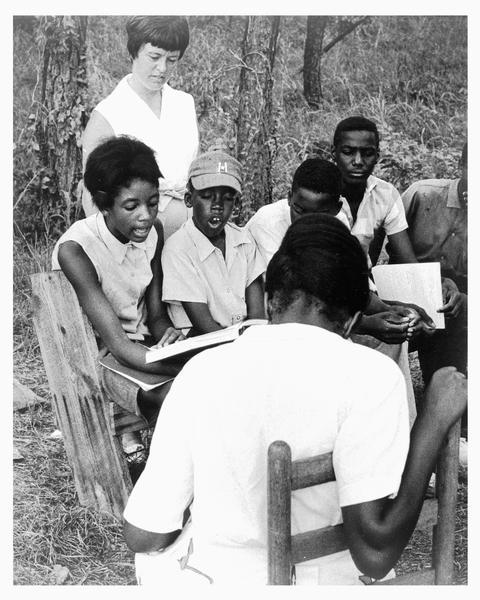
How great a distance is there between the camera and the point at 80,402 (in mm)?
3162

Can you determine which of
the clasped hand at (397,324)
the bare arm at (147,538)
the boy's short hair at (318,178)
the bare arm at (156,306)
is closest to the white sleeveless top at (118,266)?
the bare arm at (156,306)

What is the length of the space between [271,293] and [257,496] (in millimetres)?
473

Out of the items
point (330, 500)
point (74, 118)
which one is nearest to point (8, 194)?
point (74, 118)

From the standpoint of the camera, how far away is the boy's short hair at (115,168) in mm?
3090

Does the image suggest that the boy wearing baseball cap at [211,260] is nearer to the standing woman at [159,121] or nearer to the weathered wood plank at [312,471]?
the standing woman at [159,121]

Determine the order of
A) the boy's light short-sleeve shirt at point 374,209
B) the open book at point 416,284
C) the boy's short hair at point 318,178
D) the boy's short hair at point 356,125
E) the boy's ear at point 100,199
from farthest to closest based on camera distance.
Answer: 1. the boy's light short-sleeve shirt at point 374,209
2. the boy's short hair at point 356,125
3. the boy's short hair at point 318,178
4. the open book at point 416,284
5. the boy's ear at point 100,199

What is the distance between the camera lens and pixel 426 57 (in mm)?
3535

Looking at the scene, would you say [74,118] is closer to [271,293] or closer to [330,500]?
[271,293]

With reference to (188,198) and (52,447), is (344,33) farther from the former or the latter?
(52,447)

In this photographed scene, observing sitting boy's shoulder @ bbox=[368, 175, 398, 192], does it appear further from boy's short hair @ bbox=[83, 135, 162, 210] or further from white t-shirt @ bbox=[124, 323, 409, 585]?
white t-shirt @ bbox=[124, 323, 409, 585]

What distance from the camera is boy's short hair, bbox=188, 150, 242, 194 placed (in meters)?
3.22

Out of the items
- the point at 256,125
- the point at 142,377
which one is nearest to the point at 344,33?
the point at 256,125

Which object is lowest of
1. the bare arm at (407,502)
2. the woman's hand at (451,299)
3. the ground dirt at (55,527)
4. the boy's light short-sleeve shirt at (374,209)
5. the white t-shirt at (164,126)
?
the ground dirt at (55,527)

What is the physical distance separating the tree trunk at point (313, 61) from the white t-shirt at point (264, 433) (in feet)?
6.63
